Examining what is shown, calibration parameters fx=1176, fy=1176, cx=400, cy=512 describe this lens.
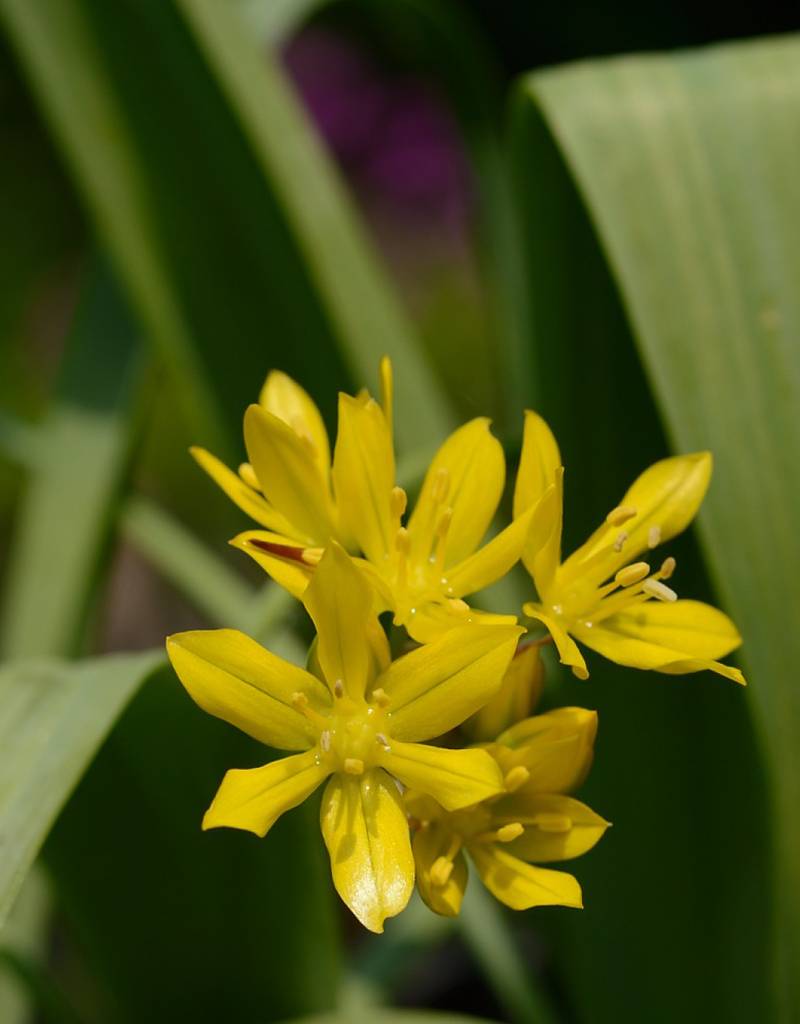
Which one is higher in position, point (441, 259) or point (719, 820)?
point (441, 259)

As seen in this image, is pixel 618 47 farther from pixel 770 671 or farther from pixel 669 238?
pixel 770 671

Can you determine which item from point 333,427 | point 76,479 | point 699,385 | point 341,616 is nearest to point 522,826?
point 341,616

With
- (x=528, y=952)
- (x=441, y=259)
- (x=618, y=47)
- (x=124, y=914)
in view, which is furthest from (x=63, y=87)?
(x=441, y=259)

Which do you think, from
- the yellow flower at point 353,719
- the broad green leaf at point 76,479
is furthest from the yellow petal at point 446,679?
the broad green leaf at point 76,479

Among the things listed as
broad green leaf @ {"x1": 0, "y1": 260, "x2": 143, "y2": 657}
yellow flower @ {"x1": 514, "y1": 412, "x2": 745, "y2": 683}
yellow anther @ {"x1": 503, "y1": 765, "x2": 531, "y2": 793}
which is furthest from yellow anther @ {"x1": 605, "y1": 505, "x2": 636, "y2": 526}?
broad green leaf @ {"x1": 0, "y1": 260, "x2": 143, "y2": 657}

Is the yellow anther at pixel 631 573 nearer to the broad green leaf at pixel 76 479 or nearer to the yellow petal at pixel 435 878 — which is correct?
the yellow petal at pixel 435 878

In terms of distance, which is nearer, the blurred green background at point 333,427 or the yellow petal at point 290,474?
the yellow petal at point 290,474

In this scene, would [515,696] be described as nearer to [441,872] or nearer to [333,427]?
[441,872]
